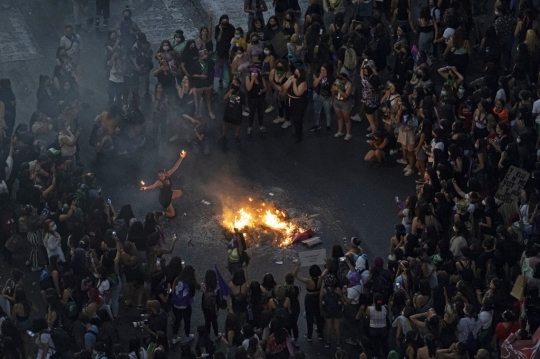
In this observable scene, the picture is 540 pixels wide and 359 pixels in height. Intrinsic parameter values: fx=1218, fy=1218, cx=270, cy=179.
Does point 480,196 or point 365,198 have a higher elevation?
point 480,196

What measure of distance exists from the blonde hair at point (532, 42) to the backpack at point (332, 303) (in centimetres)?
852

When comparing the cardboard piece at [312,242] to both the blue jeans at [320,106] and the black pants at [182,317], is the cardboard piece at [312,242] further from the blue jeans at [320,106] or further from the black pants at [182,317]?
the blue jeans at [320,106]

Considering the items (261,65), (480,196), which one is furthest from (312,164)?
(480,196)

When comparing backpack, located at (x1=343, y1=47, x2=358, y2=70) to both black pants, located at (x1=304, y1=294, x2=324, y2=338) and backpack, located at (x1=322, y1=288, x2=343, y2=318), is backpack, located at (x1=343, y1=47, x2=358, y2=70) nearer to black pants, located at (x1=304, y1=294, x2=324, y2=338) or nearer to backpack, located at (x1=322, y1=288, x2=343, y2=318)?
black pants, located at (x1=304, y1=294, x2=324, y2=338)

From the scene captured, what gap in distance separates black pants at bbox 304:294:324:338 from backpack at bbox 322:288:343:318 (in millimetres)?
204

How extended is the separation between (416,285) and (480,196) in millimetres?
2585

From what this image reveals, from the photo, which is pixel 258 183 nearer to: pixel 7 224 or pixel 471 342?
pixel 7 224

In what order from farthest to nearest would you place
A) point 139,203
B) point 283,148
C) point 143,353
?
point 283,148, point 139,203, point 143,353

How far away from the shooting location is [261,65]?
26.9 meters

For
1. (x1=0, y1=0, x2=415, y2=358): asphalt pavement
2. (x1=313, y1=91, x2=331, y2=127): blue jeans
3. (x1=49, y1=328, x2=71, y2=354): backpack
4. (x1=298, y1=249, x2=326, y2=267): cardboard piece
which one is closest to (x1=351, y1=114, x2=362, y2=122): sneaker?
(x1=0, y1=0, x2=415, y2=358): asphalt pavement

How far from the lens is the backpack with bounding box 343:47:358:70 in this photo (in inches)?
1029

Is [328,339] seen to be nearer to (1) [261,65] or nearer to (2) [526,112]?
(2) [526,112]

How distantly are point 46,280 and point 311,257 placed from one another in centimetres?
446

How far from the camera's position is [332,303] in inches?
785
